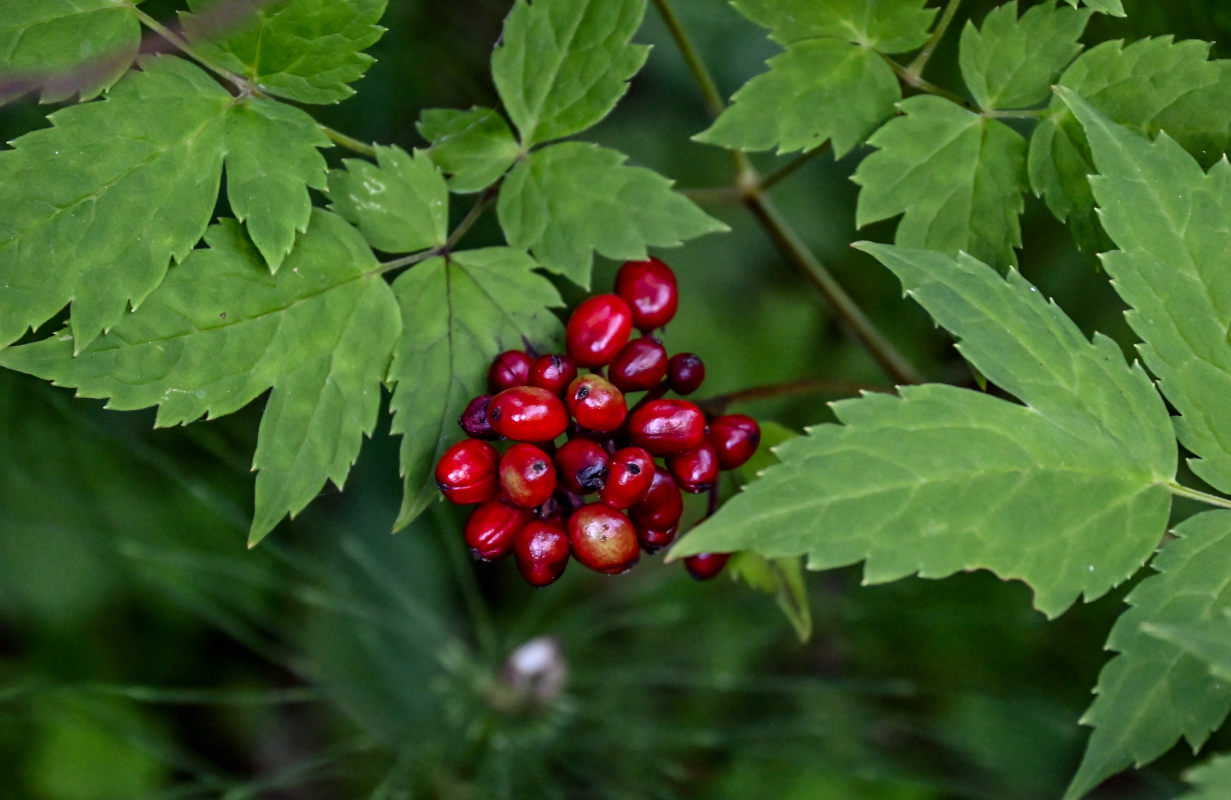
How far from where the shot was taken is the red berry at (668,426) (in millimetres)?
1200

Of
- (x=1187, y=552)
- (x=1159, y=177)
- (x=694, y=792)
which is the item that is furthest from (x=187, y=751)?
(x=1159, y=177)

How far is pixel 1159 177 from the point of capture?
123 cm

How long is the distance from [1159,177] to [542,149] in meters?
0.89

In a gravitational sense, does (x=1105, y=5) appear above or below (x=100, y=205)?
above

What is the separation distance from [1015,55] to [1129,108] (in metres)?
0.19

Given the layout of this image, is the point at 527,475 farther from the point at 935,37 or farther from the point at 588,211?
the point at 935,37

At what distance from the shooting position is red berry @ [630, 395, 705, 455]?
120cm

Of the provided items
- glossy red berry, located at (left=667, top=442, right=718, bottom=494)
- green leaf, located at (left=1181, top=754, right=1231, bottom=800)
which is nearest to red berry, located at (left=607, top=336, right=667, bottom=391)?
glossy red berry, located at (left=667, top=442, right=718, bottom=494)

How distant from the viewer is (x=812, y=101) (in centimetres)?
137

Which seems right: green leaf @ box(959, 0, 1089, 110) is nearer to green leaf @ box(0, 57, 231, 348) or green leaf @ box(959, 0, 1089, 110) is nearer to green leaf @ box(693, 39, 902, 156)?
green leaf @ box(693, 39, 902, 156)

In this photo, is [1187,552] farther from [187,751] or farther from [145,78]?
[187,751]

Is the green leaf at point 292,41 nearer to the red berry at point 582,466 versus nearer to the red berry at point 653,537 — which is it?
the red berry at point 582,466

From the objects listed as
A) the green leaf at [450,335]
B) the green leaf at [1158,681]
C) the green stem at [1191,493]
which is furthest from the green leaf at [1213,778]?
the green leaf at [450,335]

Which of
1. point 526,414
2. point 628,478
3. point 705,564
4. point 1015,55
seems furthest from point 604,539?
point 1015,55
